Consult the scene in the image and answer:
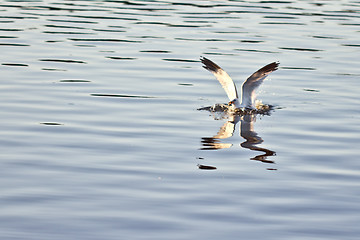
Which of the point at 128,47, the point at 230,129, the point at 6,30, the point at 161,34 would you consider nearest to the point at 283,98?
the point at 230,129

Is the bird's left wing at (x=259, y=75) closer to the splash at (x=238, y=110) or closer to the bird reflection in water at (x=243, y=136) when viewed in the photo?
the splash at (x=238, y=110)

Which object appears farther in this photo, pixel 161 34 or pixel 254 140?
pixel 161 34

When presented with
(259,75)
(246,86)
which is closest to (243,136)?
(259,75)

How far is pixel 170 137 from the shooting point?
12.8m

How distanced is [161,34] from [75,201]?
16.1 metres

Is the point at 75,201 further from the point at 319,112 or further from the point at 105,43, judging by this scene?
the point at 105,43

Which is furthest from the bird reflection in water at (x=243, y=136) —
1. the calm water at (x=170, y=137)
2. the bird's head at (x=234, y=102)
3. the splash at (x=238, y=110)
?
the bird's head at (x=234, y=102)

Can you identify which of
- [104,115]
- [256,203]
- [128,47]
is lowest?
[256,203]

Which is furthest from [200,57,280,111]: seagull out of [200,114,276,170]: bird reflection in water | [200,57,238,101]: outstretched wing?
[200,114,276,170]: bird reflection in water

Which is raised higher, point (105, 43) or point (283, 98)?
point (105, 43)

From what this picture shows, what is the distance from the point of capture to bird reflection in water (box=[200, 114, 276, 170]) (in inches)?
480

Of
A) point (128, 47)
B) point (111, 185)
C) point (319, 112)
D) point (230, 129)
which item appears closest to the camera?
point (111, 185)

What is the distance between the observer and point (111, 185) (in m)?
10.1

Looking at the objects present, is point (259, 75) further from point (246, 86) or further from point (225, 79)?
point (225, 79)
